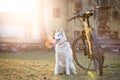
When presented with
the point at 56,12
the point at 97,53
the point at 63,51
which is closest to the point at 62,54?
the point at 63,51

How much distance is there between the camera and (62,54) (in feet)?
29.9

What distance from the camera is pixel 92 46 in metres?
9.09

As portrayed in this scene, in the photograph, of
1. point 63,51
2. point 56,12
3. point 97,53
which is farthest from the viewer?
point 56,12

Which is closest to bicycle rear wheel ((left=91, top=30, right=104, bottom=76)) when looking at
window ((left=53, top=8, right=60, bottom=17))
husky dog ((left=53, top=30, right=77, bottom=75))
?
husky dog ((left=53, top=30, right=77, bottom=75))

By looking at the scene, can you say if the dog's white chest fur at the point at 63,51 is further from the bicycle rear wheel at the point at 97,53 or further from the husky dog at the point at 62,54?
the bicycle rear wheel at the point at 97,53

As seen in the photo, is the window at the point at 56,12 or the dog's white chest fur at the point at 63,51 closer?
the dog's white chest fur at the point at 63,51

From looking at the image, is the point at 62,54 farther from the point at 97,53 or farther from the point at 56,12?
the point at 56,12

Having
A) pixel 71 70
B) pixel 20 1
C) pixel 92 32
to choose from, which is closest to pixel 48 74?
pixel 71 70

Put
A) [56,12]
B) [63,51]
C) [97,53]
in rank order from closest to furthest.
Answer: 1. [97,53]
2. [63,51]
3. [56,12]

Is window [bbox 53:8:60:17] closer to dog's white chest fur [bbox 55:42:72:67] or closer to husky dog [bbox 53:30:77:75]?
husky dog [bbox 53:30:77:75]

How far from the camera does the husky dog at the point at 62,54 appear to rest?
29.3ft

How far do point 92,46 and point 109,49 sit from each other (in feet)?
28.3

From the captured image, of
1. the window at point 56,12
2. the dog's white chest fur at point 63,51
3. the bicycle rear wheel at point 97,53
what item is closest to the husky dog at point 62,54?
the dog's white chest fur at point 63,51

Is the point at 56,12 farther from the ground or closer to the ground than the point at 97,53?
farther from the ground
